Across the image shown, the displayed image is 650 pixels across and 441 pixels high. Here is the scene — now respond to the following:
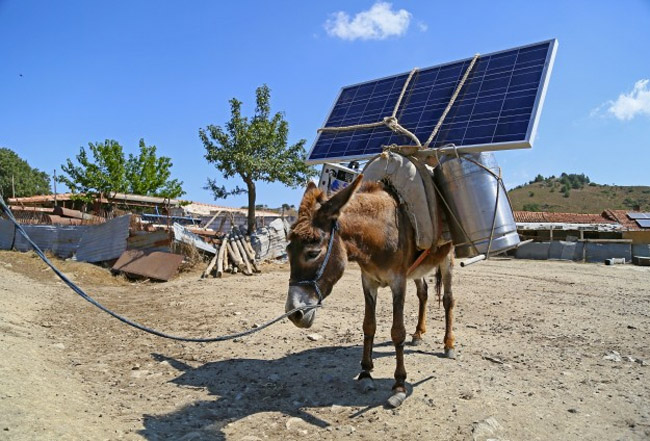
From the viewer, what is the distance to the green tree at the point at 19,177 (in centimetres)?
4562

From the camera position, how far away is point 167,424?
363 cm

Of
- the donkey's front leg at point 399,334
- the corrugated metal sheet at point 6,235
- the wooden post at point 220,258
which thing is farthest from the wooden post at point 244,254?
the donkey's front leg at point 399,334

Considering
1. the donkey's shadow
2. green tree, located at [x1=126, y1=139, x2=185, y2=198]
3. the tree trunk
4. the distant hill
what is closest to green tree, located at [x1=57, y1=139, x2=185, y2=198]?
green tree, located at [x1=126, y1=139, x2=185, y2=198]

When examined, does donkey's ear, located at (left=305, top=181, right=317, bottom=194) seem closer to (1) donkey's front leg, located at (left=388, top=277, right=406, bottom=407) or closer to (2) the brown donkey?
(2) the brown donkey

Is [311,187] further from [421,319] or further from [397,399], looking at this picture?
[421,319]

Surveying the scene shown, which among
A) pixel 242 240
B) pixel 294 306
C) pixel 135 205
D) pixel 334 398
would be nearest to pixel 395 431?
pixel 334 398

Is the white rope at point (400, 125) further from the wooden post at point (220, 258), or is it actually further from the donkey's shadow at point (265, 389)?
the wooden post at point (220, 258)

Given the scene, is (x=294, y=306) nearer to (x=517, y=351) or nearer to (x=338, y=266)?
(x=338, y=266)

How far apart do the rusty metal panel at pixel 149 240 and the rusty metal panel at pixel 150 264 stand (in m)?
0.39

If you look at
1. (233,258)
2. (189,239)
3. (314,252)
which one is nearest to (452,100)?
A: (314,252)

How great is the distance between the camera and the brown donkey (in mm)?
3643

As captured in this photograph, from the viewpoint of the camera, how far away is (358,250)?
410 centimetres

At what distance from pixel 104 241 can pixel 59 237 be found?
8.81 ft

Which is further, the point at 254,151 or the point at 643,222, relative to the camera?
the point at 643,222
